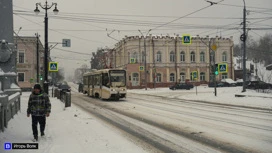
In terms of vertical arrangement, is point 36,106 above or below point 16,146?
above

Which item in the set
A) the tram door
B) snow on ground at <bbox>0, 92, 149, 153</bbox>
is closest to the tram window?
snow on ground at <bbox>0, 92, 149, 153</bbox>

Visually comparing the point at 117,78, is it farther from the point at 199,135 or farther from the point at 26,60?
the point at 26,60

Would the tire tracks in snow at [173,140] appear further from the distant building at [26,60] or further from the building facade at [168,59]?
the distant building at [26,60]

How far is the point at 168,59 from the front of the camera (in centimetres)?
6556

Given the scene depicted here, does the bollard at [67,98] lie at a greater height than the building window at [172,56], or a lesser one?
lesser

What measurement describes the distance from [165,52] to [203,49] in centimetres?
924

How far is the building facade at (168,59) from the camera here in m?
63.0

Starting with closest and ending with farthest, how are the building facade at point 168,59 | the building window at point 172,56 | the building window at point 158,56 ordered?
the building facade at point 168,59 → the building window at point 158,56 → the building window at point 172,56

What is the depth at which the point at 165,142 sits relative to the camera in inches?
351

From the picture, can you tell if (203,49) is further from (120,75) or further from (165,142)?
(165,142)

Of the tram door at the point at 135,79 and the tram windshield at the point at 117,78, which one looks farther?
the tram door at the point at 135,79

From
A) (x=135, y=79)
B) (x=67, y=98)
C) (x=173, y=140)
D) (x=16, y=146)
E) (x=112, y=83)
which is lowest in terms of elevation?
(x=173, y=140)

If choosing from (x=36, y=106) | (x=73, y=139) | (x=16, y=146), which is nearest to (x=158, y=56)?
(x=73, y=139)

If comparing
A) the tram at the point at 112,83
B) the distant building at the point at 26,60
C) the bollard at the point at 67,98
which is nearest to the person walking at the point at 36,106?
the bollard at the point at 67,98
